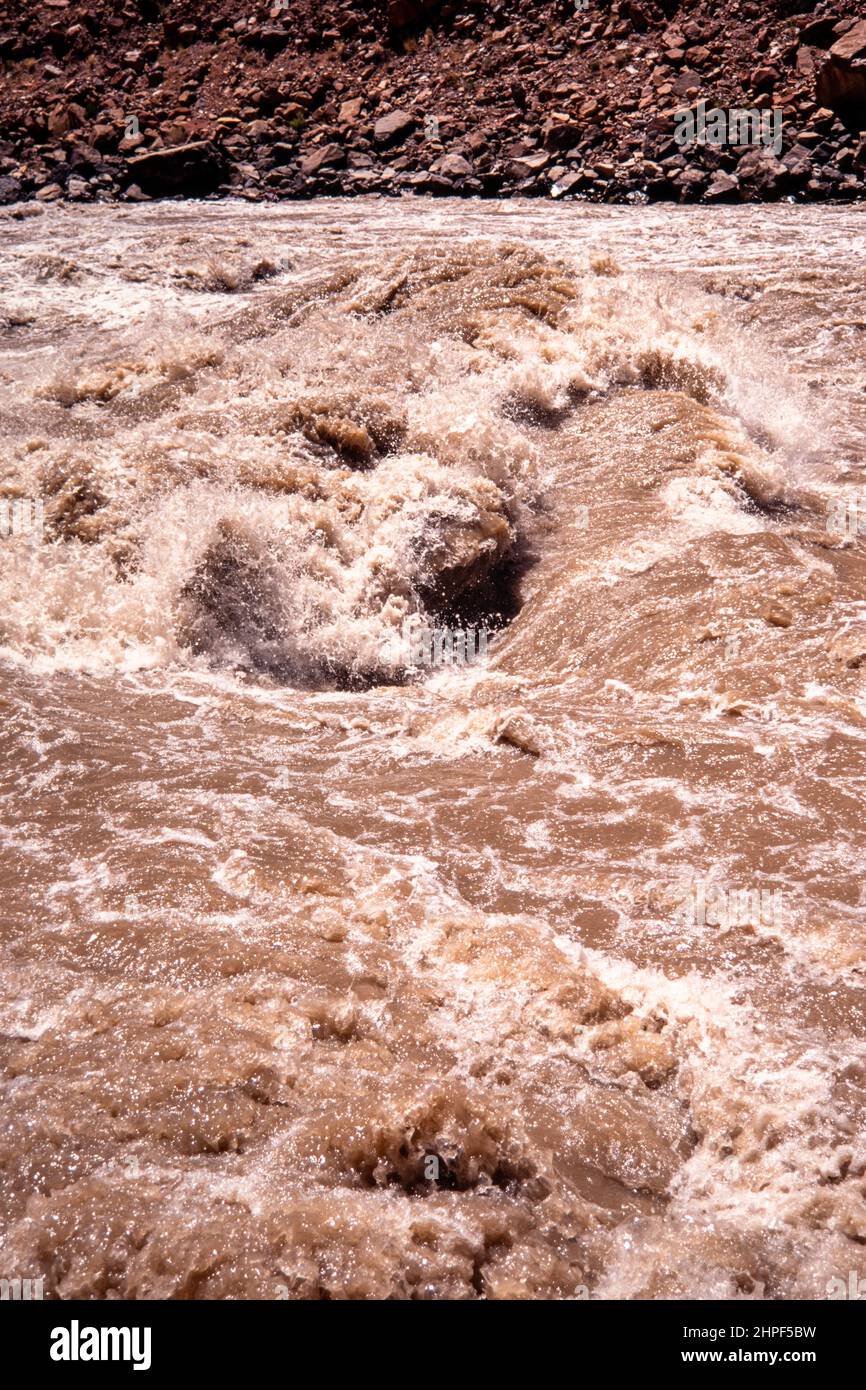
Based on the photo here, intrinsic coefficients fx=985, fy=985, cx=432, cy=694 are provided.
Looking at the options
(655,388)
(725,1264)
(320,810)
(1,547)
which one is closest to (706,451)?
(655,388)

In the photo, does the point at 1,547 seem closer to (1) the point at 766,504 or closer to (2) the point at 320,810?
(2) the point at 320,810

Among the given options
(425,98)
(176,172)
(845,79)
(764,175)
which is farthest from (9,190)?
(845,79)

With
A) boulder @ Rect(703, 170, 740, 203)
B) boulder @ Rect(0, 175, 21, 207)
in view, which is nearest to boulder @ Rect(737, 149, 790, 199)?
boulder @ Rect(703, 170, 740, 203)

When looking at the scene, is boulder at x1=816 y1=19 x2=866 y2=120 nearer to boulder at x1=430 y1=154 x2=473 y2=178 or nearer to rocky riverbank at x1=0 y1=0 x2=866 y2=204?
rocky riverbank at x1=0 y1=0 x2=866 y2=204

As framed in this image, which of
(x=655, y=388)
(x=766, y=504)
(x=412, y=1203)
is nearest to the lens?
(x=412, y=1203)

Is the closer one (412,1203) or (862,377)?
(412,1203)

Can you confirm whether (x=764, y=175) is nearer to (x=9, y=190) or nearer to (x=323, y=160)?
(x=323, y=160)
